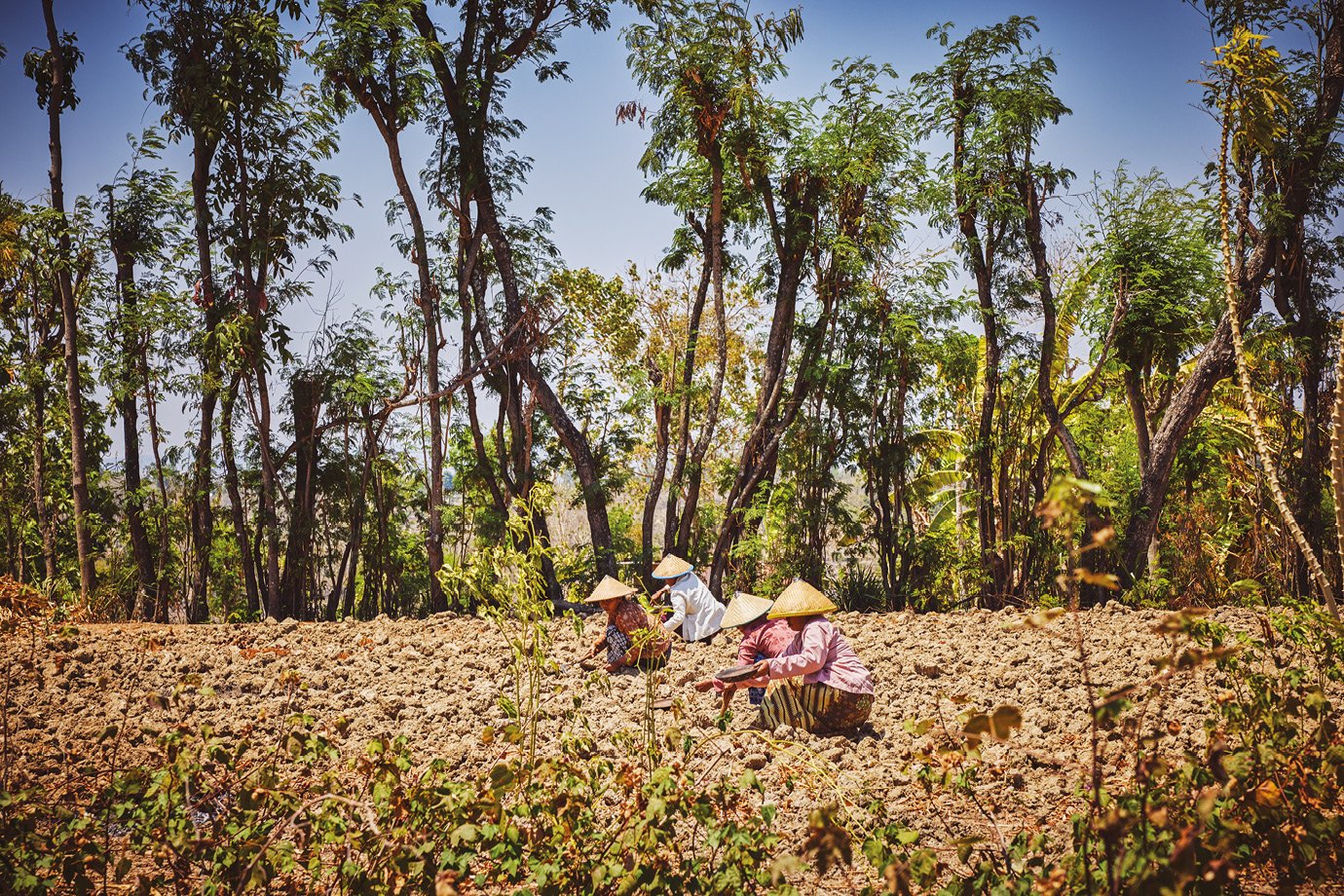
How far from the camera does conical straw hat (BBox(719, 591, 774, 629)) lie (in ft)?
14.1

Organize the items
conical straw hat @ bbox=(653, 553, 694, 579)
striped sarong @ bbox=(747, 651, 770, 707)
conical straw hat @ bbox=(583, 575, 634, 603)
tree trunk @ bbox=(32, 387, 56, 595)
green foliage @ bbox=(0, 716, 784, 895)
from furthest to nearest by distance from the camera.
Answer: tree trunk @ bbox=(32, 387, 56, 595) < conical straw hat @ bbox=(653, 553, 694, 579) < conical straw hat @ bbox=(583, 575, 634, 603) < striped sarong @ bbox=(747, 651, 770, 707) < green foliage @ bbox=(0, 716, 784, 895)

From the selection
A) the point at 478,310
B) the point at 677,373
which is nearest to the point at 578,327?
the point at 677,373

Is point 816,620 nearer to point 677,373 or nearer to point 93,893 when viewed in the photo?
point 93,893

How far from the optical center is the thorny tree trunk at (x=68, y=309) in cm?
876

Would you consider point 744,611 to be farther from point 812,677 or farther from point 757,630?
point 812,677

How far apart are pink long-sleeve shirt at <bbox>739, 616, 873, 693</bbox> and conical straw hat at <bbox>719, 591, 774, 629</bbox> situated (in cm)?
28

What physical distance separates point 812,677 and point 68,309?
9.97 m

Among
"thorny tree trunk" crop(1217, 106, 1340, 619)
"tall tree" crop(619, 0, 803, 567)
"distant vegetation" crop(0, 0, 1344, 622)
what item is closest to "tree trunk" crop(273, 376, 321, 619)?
"distant vegetation" crop(0, 0, 1344, 622)

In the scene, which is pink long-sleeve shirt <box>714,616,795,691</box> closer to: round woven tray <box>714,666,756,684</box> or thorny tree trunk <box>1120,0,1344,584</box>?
round woven tray <box>714,666,756,684</box>

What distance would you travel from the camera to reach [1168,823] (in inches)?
74.5

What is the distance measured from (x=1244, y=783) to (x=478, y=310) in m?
9.04

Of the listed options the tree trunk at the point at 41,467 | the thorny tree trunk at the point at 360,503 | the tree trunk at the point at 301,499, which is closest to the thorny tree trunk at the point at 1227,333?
the thorny tree trunk at the point at 360,503

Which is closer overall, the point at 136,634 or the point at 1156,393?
the point at 136,634

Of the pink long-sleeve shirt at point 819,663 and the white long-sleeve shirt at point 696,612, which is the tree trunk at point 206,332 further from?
the pink long-sleeve shirt at point 819,663
